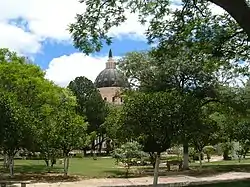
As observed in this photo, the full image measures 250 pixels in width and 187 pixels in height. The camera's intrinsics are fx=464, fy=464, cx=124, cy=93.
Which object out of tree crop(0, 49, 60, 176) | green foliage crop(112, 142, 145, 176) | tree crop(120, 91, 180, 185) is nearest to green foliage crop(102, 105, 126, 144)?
green foliage crop(112, 142, 145, 176)

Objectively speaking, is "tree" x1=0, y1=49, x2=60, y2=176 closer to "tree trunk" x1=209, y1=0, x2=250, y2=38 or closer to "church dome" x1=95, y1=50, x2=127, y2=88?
"tree trunk" x1=209, y1=0, x2=250, y2=38

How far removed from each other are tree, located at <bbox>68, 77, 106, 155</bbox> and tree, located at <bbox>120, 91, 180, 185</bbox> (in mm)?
51669

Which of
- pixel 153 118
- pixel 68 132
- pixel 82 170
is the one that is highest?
pixel 153 118

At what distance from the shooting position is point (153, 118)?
72.5 feet

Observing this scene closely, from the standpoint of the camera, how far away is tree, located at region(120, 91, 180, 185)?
72.4 ft

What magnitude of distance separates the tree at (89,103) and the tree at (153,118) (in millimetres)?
51669

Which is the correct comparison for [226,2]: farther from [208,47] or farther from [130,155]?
[130,155]

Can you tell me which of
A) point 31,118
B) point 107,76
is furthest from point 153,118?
point 107,76

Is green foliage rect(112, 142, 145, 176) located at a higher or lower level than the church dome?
lower

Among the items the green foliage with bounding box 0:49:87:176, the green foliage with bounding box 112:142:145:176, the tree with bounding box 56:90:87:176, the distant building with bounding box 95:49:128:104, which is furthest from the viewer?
the distant building with bounding box 95:49:128:104

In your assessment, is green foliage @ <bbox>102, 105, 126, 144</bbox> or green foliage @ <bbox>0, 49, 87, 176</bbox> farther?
green foliage @ <bbox>102, 105, 126, 144</bbox>

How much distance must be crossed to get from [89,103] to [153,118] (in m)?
54.9

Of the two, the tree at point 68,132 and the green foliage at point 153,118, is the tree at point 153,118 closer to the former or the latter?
the green foliage at point 153,118

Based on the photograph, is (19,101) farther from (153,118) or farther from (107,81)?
(107,81)
